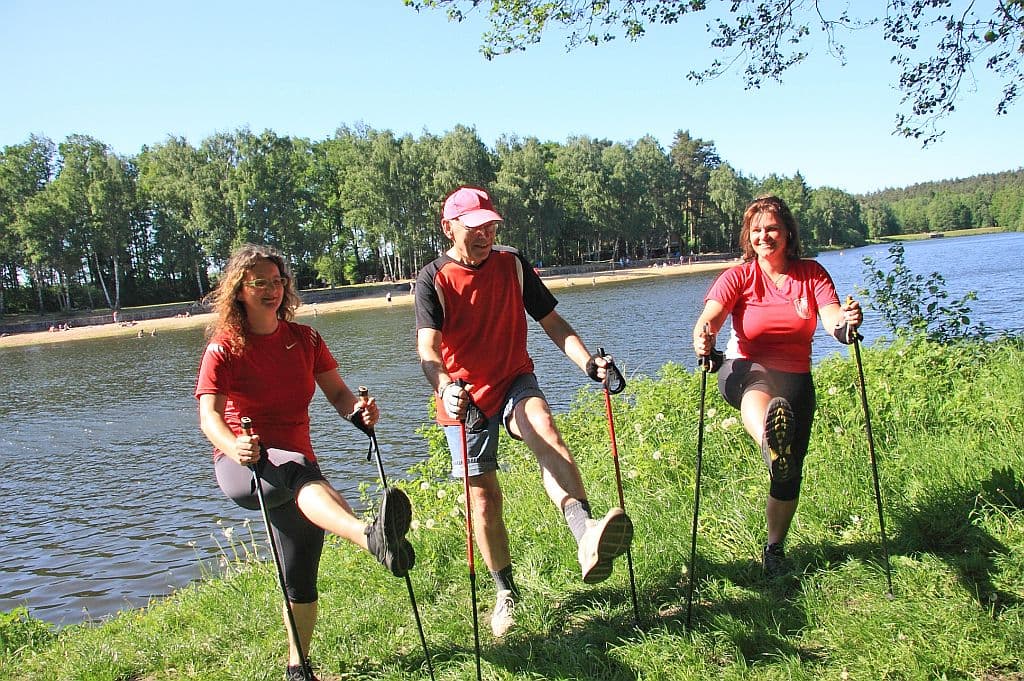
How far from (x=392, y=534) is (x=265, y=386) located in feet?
3.26

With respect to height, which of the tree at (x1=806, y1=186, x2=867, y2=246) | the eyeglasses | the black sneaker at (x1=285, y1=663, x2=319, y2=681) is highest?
the tree at (x1=806, y1=186, x2=867, y2=246)

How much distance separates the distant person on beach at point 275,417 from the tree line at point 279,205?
190 ft

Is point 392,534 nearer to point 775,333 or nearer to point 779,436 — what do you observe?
point 779,436

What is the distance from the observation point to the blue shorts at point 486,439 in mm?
3871

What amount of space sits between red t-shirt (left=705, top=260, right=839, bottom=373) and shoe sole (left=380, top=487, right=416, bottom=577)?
2.01 m

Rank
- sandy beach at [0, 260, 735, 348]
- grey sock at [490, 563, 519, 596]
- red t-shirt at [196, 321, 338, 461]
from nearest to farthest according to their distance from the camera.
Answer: red t-shirt at [196, 321, 338, 461]
grey sock at [490, 563, 519, 596]
sandy beach at [0, 260, 735, 348]

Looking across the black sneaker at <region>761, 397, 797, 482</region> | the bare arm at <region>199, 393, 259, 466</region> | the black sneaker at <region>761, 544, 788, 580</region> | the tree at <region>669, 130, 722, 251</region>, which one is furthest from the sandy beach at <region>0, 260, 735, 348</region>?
the black sneaker at <region>761, 397, 797, 482</region>

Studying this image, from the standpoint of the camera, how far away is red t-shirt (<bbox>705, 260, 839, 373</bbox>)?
13.2ft

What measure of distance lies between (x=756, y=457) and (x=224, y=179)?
62357 mm

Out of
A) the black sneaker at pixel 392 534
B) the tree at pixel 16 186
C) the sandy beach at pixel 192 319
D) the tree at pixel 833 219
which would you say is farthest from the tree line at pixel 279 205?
the black sneaker at pixel 392 534

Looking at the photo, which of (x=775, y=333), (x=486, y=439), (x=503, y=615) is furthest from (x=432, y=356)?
(x=775, y=333)

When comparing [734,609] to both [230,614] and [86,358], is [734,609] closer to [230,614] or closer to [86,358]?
[230,614]

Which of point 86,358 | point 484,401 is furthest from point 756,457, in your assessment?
point 86,358

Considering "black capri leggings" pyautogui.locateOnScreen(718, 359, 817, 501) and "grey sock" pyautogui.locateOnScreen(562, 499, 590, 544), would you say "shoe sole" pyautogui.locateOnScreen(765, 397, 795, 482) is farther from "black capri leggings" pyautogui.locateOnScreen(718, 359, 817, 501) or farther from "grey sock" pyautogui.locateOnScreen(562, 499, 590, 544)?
"grey sock" pyautogui.locateOnScreen(562, 499, 590, 544)
